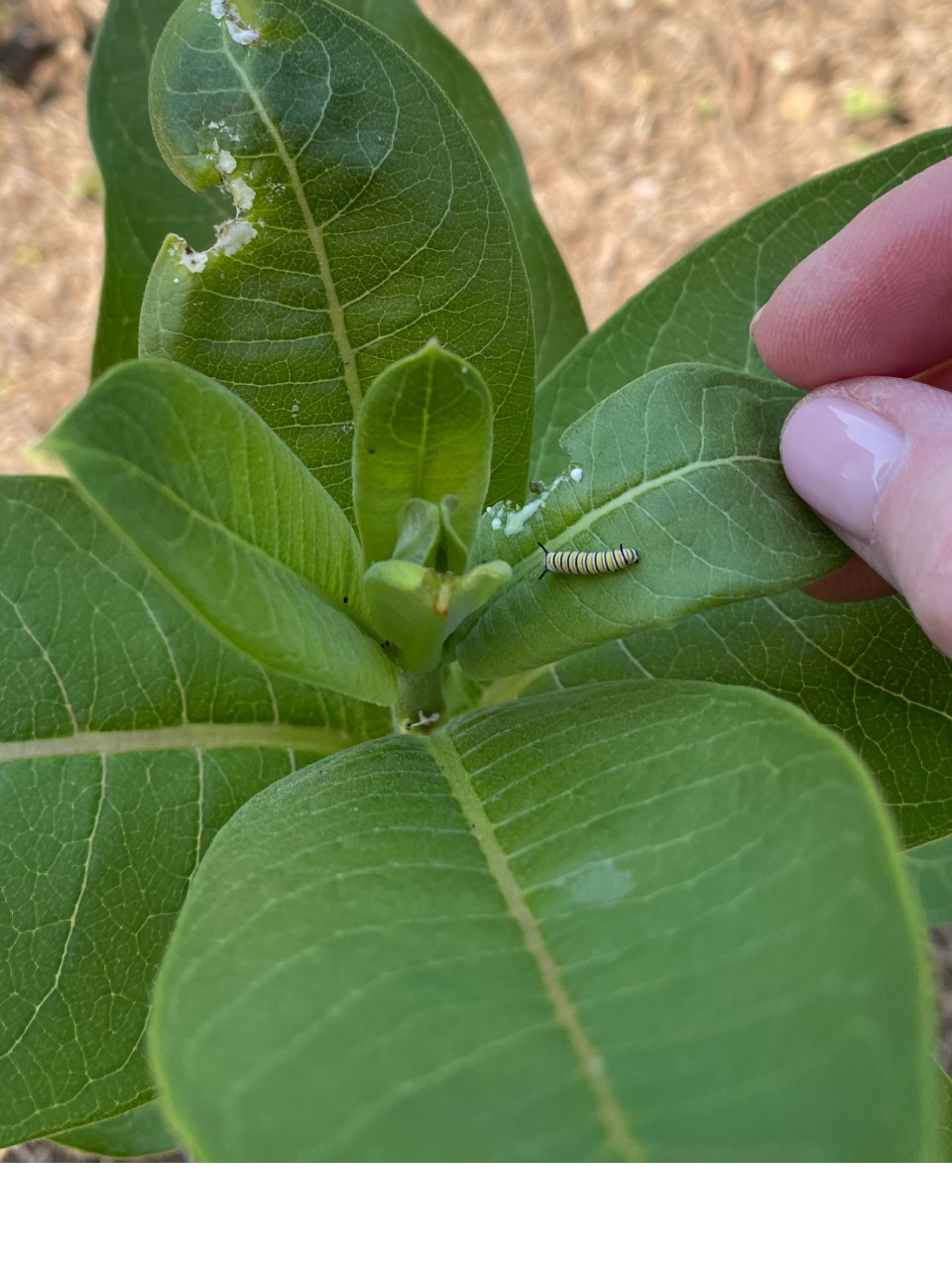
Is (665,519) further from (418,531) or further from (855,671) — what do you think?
(855,671)

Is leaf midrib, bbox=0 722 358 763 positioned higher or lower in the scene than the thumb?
lower

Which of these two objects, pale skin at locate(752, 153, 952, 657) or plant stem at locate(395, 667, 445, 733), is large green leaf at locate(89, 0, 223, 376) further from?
pale skin at locate(752, 153, 952, 657)

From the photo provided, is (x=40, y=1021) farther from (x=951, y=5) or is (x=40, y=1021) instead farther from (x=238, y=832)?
(x=951, y=5)

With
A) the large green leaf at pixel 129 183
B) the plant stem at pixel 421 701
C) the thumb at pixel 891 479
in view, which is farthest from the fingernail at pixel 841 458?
the large green leaf at pixel 129 183

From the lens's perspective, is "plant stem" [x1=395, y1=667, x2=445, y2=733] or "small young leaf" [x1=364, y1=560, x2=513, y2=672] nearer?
"small young leaf" [x1=364, y1=560, x2=513, y2=672]

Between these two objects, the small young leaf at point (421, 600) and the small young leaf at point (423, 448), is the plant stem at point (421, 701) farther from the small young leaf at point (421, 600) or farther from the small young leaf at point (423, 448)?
the small young leaf at point (423, 448)

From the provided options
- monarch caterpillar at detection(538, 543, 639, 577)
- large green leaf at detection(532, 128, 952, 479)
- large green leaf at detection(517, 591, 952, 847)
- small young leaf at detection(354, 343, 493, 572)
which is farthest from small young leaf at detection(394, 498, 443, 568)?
large green leaf at detection(532, 128, 952, 479)

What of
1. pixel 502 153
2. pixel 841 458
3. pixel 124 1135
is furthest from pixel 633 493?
pixel 124 1135
